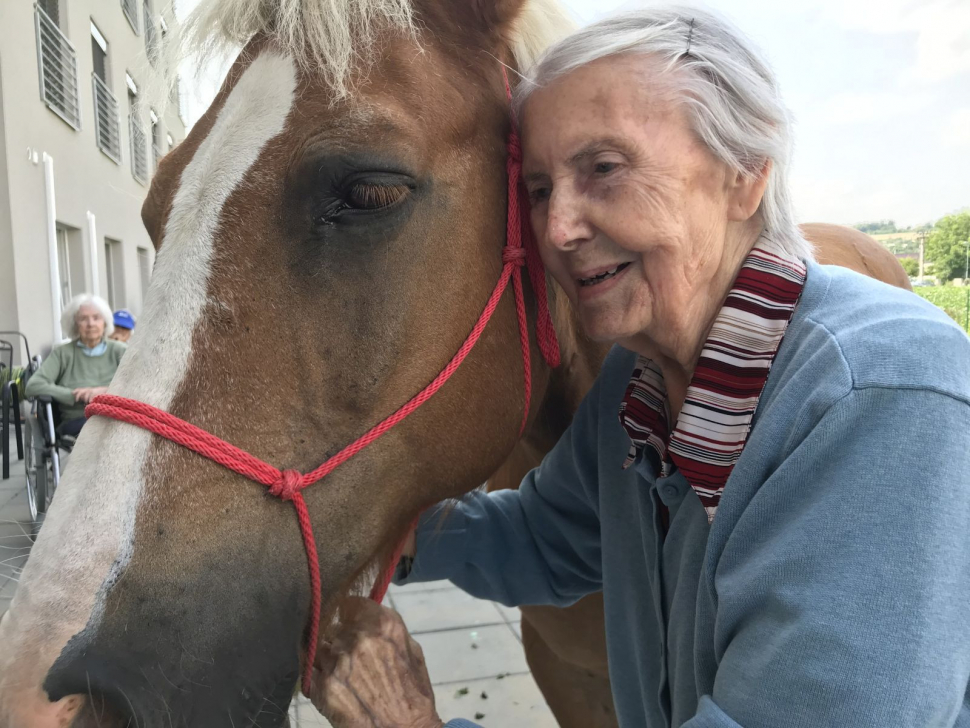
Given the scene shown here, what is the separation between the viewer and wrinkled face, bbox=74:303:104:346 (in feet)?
17.0

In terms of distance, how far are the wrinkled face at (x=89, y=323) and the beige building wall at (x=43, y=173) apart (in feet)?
3.10

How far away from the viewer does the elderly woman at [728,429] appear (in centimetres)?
71

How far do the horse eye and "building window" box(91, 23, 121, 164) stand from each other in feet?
34.5

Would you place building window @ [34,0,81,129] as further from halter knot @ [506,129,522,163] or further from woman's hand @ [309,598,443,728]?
woman's hand @ [309,598,443,728]

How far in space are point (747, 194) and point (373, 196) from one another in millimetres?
561

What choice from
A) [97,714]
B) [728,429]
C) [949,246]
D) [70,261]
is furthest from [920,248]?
[70,261]

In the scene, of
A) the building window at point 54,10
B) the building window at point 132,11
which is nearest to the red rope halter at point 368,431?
the building window at point 54,10

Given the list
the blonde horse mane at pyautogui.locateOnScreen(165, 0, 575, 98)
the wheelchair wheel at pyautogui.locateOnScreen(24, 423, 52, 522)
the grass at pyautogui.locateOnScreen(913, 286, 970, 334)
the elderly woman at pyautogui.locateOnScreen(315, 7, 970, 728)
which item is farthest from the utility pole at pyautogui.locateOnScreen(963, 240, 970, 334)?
the wheelchair wheel at pyautogui.locateOnScreen(24, 423, 52, 522)

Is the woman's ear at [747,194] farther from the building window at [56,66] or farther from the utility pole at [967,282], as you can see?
the building window at [56,66]

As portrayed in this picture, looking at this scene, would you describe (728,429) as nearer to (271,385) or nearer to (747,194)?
(747,194)

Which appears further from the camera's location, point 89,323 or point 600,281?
point 89,323

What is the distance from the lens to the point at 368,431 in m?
1.08

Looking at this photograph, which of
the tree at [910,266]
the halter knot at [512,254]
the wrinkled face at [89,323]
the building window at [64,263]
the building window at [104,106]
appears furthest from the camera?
the building window at [104,106]

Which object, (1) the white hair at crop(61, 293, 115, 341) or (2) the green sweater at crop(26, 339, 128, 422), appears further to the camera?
(1) the white hair at crop(61, 293, 115, 341)
